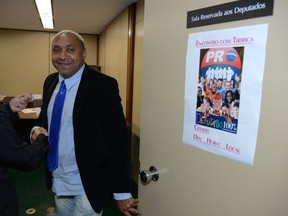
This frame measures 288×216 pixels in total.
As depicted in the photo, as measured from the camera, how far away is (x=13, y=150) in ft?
3.78

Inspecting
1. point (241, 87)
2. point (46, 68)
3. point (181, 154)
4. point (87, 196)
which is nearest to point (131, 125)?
point (87, 196)

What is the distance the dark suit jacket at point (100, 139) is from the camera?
4.58 ft

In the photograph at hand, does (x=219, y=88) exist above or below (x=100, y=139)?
above

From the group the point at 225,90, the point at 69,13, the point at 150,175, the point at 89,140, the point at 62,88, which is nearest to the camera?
the point at 225,90

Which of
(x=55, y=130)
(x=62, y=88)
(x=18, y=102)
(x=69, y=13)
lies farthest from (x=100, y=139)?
(x=69, y=13)

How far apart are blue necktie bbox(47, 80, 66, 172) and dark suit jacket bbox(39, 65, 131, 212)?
12cm

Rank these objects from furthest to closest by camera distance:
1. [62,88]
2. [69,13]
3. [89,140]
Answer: [69,13], [62,88], [89,140]

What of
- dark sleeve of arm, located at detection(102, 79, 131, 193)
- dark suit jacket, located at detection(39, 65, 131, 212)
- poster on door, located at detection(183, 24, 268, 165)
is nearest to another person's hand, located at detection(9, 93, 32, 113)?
dark suit jacket, located at detection(39, 65, 131, 212)

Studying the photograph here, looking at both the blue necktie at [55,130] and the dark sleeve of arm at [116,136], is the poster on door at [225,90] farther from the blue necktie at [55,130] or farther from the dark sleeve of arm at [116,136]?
the blue necktie at [55,130]

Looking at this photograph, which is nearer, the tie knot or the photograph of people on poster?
the photograph of people on poster

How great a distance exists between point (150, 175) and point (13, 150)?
0.62 meters

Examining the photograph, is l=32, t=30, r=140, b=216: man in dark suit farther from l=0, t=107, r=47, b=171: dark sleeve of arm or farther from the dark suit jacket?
l=0, t=107, r=47, b=171: dark sleeve of arm

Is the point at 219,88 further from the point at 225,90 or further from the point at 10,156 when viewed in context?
the point at 10,156

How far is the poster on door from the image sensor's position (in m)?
0.69
